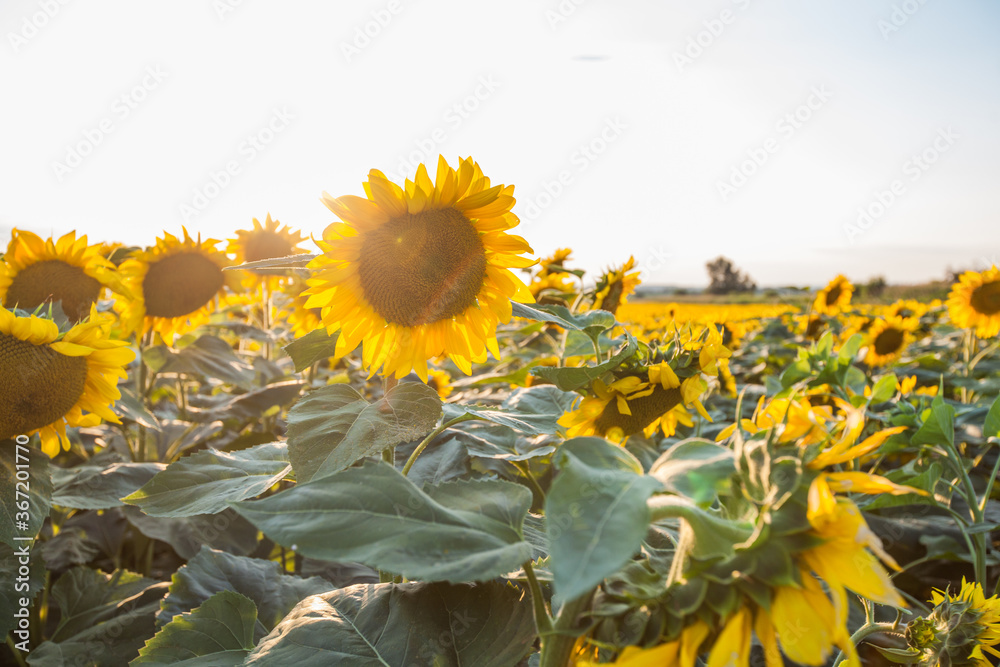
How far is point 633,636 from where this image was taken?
0.53 m

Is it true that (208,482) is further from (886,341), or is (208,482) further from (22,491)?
(886,341)

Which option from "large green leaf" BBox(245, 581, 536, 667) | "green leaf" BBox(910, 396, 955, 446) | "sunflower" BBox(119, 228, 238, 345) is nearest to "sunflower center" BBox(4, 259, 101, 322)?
"sunflower" BBox(119, 228, 238, 345)

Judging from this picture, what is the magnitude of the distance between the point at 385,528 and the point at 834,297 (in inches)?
264

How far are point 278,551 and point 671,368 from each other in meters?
1.81

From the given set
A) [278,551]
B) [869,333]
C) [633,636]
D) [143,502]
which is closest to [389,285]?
[143,502]

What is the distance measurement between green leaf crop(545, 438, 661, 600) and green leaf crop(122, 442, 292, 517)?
649mm

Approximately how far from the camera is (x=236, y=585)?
1.39 meters

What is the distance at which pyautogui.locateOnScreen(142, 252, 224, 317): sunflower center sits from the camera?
2617 millimetres

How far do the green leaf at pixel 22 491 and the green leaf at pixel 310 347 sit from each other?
643mm

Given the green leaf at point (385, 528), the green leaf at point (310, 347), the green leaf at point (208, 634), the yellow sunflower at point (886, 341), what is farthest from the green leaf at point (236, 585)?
the yellow sunflower at point (886, 341)

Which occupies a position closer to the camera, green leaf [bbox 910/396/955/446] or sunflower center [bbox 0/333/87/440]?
sunflower center [bbox 0/333/87/440]

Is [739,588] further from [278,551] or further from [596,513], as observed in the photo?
[278,551]

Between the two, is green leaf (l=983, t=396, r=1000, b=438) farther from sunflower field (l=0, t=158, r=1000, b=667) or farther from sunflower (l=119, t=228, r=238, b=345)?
sunflower (l=119, t=228, r=238, b=345)

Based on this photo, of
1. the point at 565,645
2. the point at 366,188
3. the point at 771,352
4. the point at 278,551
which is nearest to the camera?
the point at 565,645
